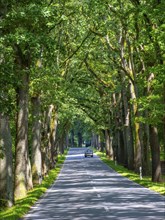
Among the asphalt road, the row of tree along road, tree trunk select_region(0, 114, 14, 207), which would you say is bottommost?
the asphalt road

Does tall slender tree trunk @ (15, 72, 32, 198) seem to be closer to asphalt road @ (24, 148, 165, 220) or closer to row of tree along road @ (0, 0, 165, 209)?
row of tree along road @ (0, 0, 165, 209)

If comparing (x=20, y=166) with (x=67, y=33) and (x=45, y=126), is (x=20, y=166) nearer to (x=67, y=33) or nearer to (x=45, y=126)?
(x=45, y=126)

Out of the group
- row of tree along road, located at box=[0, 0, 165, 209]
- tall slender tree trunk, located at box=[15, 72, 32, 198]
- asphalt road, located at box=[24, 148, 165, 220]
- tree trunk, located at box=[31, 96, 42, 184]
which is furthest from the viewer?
tree trunk, located at box=[31, 96, 42, 184]

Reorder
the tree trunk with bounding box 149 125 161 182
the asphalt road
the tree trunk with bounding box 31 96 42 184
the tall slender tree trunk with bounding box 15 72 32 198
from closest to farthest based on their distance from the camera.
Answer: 1. the asphalt road
2. the tall slender tree trunk with bounding box 15 72 32 198
3. the tree trunk with bounding box 149 125 161 182
4. the tree trunk with bounding box 31 96 42 184

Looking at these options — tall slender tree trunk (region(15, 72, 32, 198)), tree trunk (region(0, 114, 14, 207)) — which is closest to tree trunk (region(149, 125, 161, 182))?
tall slender tree trunk (region(15, 72, 32, 198))

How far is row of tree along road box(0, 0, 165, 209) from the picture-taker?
1573 centimetres

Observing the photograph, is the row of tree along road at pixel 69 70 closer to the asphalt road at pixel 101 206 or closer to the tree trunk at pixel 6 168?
the tree trunk at pixel 6 168

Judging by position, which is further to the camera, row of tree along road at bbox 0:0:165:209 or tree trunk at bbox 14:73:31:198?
tree trunk at bbox 14:73:31:198

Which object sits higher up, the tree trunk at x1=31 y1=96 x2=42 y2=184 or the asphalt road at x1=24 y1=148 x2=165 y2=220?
the tree trunk at x1=31 y1=96 x2=42 y2=184

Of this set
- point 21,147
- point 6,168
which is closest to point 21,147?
point 21,147

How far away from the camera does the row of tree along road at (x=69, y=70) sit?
51.6 ft

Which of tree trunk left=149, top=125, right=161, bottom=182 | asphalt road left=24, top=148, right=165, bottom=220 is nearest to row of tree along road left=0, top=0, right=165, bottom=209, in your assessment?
tree trunk left=149, top=125, right=161, bottom=182

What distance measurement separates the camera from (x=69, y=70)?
159 ft

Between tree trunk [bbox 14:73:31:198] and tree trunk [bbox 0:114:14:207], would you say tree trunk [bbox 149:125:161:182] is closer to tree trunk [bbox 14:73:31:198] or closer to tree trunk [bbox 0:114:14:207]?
tree trunk [bbox 14:73:31:198]
